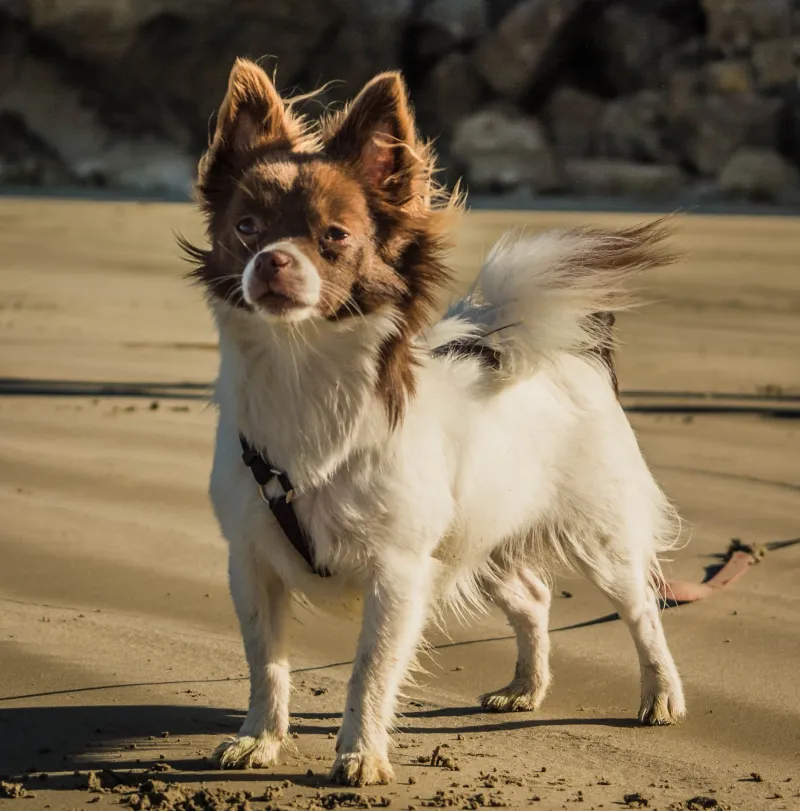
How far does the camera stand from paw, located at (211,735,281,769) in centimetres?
404

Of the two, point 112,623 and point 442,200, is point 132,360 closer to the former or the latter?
point 112,623

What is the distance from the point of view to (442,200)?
4.45m

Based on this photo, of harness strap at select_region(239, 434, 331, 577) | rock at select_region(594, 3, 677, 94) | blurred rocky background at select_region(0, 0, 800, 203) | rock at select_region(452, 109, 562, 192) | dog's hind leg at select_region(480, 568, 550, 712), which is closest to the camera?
harness strap at select_region(239, 434, 331, 577)

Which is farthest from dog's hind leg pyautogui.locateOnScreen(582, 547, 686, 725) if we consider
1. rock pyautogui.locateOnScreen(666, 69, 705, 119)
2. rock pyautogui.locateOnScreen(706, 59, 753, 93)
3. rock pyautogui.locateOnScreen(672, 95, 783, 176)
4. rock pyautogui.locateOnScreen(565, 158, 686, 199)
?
rock pyautogui.locateOnScreen(706, 59, 753, 93)

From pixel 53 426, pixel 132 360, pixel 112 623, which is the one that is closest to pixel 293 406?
pixel 112 623

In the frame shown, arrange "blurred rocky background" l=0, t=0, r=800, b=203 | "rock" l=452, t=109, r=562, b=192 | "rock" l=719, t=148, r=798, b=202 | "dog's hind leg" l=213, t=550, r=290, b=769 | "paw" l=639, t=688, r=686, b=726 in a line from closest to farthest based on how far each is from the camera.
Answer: "dog's hind leg" l=213, t=550, r=290, b=769 < "paw" l=639, t=688, r=686, b=726 < "rock" l=719, t=148, r=798, b=202 < "rock" l=452, t=109, r=562, b=192 < "blurred rocky background" l=0, t=0, r=800, b=203

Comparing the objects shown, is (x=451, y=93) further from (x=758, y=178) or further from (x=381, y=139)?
(x=381, y=139)

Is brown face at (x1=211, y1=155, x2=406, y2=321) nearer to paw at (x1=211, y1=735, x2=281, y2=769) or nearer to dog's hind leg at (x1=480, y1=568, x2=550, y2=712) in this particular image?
paw at (x1=211, y1=735, x2=281, y2=769)

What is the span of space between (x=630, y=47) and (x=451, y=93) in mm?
3096

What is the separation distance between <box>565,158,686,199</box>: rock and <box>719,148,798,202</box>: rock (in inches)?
30.0

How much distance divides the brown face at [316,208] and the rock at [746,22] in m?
21.2

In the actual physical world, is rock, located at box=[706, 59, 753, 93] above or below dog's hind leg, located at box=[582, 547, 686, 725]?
above

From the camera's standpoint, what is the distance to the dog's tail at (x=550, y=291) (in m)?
4.63

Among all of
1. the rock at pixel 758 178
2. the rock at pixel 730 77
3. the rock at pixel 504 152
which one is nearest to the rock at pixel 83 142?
the rock at pixel 504 152
